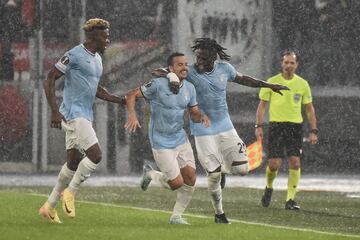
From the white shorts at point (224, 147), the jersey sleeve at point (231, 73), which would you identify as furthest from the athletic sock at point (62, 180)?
the jersey sleeve at point (231, 73)

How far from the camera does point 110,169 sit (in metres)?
33.8

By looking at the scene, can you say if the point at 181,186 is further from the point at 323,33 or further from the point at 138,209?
the point at 323,33

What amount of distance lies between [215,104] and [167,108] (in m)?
1.08

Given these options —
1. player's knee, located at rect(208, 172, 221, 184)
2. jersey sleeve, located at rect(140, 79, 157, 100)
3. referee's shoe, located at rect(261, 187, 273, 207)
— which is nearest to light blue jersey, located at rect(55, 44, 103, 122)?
jersey sleeve, located at rect(140, 79, 157, 100)

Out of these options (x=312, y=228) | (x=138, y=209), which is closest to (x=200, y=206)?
(x=138, y=209)

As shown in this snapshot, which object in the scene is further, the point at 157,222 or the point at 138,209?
the point at 138,209

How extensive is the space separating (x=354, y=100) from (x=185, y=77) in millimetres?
18869

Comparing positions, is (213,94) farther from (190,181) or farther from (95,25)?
(95,25)

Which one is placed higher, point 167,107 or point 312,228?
point 167,107

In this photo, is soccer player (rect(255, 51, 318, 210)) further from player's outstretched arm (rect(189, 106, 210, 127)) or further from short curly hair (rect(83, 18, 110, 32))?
short curly hair (rect(83, 18, 110, 32))

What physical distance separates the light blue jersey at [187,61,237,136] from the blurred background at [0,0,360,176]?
617 inches

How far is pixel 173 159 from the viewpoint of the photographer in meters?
16.3

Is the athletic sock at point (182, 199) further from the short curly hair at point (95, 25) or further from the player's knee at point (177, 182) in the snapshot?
the short curly hair at point (95, 25)

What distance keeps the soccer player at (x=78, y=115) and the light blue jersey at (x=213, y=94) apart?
144cm
